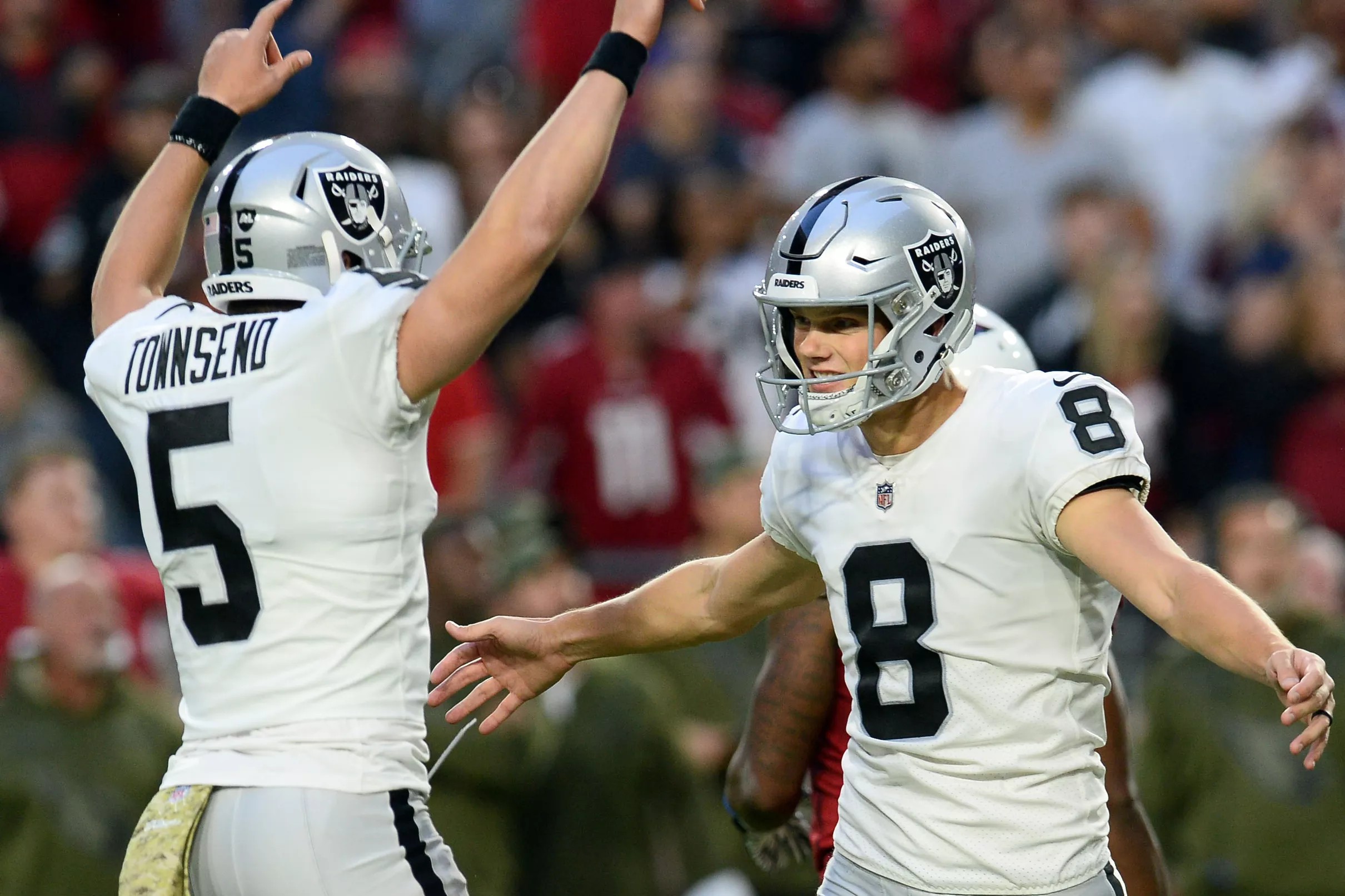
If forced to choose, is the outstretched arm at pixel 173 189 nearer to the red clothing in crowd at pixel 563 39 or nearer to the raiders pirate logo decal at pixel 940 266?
the raiders pirate logo decal at pixel 940 266

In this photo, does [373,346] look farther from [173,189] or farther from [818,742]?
[818,742]

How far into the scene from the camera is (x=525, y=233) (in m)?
3.47

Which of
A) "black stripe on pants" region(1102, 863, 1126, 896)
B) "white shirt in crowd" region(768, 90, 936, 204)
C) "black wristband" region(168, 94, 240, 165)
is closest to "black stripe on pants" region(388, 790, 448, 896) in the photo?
"black stripe on pants" region(1102, 863, 1126, 896)

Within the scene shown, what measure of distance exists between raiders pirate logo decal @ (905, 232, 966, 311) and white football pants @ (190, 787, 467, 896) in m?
1.37

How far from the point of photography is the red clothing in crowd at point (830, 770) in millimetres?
4344

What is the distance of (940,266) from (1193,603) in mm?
894

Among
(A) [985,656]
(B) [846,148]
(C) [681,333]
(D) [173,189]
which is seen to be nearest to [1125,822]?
(A) [985,656]

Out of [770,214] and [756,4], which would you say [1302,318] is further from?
[756,4]

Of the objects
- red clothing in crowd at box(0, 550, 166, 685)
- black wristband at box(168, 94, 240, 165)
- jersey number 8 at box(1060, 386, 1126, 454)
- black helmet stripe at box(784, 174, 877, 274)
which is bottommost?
red clothing in crowd at box(0, 550, 166, 685)

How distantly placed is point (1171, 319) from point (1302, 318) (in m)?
0.60

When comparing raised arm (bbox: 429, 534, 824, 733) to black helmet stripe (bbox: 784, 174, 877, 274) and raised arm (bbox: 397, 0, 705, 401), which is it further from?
raised arm (bbox: 397, 0, 705, 401)

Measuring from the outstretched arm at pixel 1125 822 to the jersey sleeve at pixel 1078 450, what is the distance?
0.71 meters

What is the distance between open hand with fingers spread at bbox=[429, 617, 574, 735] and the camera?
4.05 meters

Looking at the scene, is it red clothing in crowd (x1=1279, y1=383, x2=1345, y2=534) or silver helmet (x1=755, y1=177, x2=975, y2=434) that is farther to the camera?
red clothing in crowd (x1=1279, y1=383, x2=1345, y2=534)
